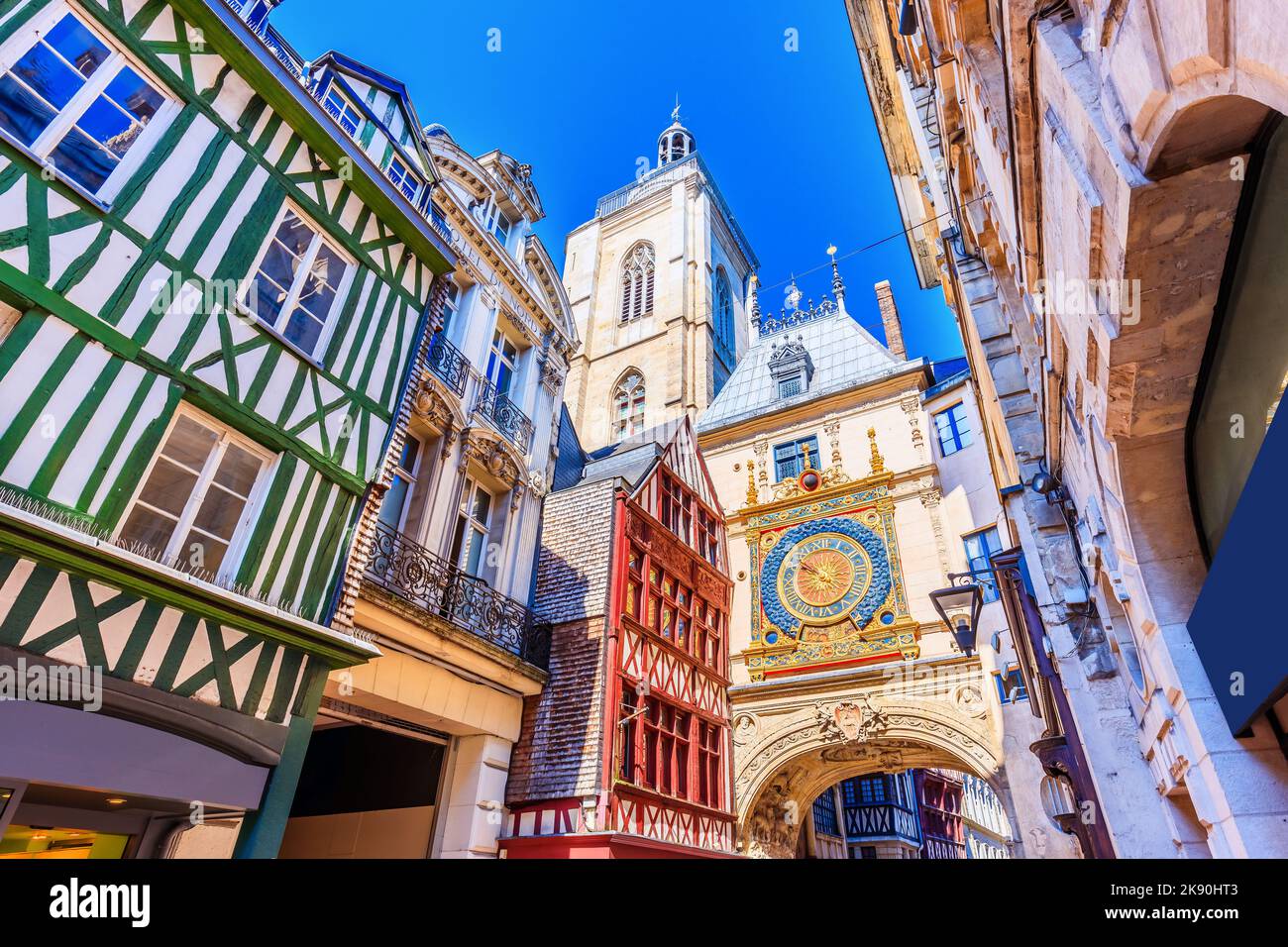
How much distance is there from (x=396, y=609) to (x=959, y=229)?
9.13 m

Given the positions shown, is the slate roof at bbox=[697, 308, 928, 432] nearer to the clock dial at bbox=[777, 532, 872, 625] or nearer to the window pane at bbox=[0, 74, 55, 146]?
the clock dial at bbox=[777, 532, 872, 625]

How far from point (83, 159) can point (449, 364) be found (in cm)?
448

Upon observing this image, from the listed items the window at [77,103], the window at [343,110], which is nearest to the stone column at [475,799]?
the window at [77,103]

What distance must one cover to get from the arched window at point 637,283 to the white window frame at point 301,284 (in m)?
27.8

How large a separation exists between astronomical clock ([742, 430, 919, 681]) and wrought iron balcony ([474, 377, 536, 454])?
828 centimetres

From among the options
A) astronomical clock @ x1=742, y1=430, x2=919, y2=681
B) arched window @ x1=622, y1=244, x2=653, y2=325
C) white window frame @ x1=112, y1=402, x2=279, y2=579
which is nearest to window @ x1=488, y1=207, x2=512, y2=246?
white window frame @ x1=112, y1=402, x2=279, y2=579

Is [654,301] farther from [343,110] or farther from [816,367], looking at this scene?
[343,110]

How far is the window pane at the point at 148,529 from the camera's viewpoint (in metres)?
5.25

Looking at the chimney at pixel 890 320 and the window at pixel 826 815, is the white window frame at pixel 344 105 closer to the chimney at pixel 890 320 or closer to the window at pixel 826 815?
the chimney at pixel 890 320

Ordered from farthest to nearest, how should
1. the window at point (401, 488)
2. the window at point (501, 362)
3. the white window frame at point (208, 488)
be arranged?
the window at point (501, 362)
the window at point (401, 488)
the white window frame at point (208, 488)

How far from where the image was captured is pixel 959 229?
31.9 feet

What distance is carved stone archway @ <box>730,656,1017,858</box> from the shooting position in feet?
43.1

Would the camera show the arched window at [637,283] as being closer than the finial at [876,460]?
No

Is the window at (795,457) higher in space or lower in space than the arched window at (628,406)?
lower
